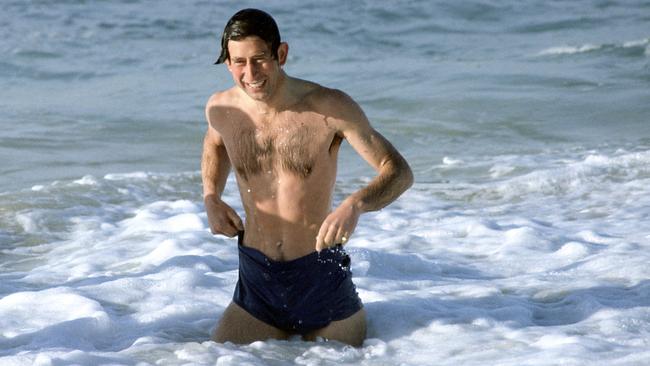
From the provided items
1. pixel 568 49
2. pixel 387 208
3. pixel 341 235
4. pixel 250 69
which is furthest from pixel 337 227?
pixel 568 49

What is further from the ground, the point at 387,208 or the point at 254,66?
the point at 254,66

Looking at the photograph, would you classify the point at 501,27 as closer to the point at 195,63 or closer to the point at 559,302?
the point at 195,63

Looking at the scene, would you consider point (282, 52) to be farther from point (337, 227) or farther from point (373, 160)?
point (337, 227)

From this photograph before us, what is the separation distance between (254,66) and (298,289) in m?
0.85

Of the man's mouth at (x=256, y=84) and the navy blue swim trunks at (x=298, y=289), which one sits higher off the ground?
the man's mouth at (x=256, y=84)

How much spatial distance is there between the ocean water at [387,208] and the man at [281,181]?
138 millimetres

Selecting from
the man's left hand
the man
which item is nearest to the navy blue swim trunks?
the man

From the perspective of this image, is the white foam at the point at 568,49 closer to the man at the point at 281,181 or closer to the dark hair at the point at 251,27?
the man at the point at 281,181

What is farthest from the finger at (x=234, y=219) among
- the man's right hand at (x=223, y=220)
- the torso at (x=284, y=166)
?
the torso at (x=284, y=166)

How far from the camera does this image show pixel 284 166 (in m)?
4.06

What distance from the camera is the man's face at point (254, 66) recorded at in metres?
3.84

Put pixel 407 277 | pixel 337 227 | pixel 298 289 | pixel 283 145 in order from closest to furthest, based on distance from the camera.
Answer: pixel 337 227, pixel 283 145, pixel 298 289, pixel 407 277

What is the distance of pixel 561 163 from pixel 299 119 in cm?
550

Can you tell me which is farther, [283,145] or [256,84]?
[283,145]
